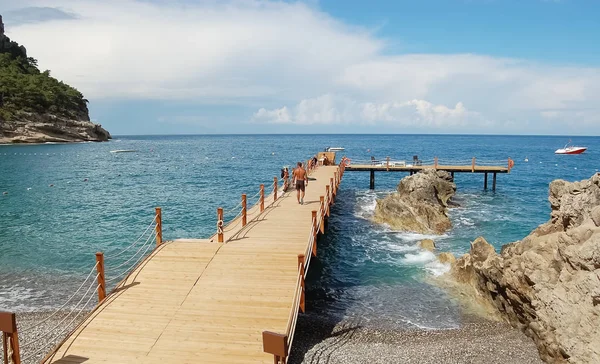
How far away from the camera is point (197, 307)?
11078 millimetres

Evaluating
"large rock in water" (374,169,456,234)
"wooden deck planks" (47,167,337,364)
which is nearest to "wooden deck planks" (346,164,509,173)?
"large rock in water" (374,169,456,234)

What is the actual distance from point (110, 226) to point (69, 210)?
24.1 feet

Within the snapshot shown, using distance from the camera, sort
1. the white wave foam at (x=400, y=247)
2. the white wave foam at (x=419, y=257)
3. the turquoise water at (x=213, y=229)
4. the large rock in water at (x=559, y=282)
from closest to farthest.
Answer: the large rock in water at (x=559, y=282) < the turquoise water at (x=213, y=229) < the white wave foam at (x=419, y=257) < the white wave foam at (x=400, y=247)

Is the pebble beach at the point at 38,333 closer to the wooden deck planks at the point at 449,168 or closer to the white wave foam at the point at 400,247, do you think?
the white wave foam at the point at 400,247

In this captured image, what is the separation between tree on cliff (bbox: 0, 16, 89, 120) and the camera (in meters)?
100

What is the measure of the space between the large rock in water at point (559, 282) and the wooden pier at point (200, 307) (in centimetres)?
669

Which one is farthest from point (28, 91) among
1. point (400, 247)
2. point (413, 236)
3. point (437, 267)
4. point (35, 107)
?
point (437, 267)

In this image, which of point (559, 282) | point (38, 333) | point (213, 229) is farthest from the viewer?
point (213, 229)

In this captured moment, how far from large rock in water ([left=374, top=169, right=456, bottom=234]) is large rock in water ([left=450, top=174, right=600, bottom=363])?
10.2m

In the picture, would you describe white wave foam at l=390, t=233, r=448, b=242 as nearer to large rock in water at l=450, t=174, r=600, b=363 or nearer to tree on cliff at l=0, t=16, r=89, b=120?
large rock in water at l=450, t=174, r=600, b=363

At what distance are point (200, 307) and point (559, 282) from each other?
9.77 m

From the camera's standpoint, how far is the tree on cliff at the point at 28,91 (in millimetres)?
100438

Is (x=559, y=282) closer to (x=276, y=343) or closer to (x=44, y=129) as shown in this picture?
(x=276, y=343)

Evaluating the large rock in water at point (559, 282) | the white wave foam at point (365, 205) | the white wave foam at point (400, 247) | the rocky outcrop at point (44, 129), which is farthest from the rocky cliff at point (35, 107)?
the large rock in water at point (559, 282)
